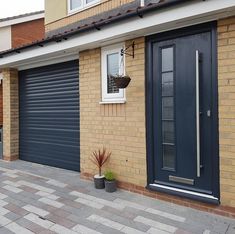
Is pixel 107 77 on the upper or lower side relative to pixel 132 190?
upper

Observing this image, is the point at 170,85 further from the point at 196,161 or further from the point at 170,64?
the point at 196,161

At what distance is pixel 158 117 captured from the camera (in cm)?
454

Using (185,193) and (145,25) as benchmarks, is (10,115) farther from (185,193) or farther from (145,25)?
(185,193)

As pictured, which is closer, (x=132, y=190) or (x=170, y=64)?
(x=170, y=64)

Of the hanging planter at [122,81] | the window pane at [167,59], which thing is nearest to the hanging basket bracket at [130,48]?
the hanging planter at [122,81]

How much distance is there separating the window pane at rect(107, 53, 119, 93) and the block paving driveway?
2002 mm

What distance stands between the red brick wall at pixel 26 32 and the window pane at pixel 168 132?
9810 millimetres

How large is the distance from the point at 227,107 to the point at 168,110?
3.24 feet

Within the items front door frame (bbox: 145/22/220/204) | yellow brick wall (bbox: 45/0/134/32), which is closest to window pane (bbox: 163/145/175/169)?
front door frame (bbox: 145/22/220/204)

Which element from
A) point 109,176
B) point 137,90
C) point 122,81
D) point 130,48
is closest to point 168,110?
point 137,90

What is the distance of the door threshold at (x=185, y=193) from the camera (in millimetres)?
3920

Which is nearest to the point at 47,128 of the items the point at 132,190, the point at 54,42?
the point at 54,42

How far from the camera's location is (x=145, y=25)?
411 centimetres

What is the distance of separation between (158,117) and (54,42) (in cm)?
279
